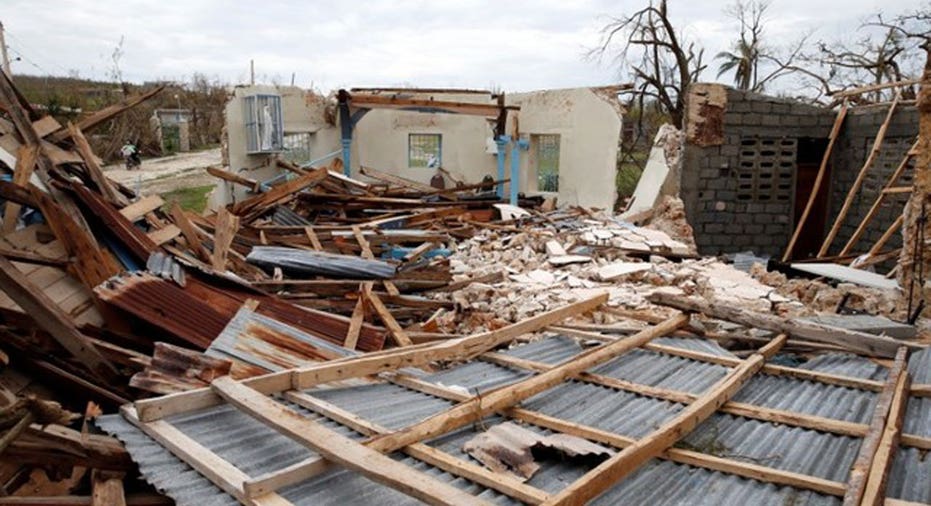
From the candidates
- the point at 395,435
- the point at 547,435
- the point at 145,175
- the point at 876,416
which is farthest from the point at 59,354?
the point at 145,175

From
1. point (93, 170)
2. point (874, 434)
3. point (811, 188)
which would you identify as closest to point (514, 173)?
point (811, 188)

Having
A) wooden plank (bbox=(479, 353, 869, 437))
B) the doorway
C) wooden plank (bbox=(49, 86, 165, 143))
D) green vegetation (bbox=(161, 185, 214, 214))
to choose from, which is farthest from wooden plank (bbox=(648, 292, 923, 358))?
green vegetation (bbox=(161, 185, 214, 214))

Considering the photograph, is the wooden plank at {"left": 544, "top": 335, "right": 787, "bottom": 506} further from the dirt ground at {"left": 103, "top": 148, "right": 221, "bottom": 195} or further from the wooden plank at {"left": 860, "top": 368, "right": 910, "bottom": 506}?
the dirt ground at {"left": 103, "top": 148, "right": 221, "bottom": 195}

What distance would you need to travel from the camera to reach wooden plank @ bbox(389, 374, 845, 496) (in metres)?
2.63

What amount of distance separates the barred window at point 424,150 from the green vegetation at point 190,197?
5.93 metres

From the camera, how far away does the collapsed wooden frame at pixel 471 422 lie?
2.43 m

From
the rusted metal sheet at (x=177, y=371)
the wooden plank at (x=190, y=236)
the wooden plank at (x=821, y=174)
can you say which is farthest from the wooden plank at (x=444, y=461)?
the wooden plank at (x=821, y=174)

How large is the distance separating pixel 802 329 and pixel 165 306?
467cm

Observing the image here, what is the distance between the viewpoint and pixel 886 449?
2.73 m

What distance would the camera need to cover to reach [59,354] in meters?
4.29

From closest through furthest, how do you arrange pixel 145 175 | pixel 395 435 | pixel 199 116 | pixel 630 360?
pixel 395 435 < pixel 630 360 < pixel 145 175 < pixel 199 116

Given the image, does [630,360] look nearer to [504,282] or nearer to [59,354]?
[59,354]

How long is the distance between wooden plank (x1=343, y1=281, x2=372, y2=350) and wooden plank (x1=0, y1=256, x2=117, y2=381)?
6.56ft

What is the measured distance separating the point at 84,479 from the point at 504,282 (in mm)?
6723
